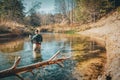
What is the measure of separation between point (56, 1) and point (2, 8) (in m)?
54.6

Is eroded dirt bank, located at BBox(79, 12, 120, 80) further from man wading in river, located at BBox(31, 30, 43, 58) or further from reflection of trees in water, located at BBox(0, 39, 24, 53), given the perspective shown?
reflection of trees in water, located at BBox(0, 39, 24, 53)

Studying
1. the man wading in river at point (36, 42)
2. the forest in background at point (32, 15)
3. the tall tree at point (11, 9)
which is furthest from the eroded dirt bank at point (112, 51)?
the tall tree at point (11, 9)

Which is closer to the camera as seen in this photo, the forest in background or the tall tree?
the forest in background

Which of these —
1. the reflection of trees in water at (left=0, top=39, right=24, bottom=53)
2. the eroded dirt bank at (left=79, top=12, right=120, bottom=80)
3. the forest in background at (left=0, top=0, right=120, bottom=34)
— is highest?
the forest in background at (left=0, top=0, right=120, bottom=34)

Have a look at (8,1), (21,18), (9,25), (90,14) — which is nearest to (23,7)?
(21,18)

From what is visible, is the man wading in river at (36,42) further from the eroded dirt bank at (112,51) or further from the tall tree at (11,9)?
the tall tree at (11,9)

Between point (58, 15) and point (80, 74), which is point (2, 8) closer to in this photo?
point (58, 15)

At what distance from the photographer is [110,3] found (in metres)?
50.8

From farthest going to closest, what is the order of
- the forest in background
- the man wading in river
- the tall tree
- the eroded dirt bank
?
the tall tree → the forest in background → the man wading in river → the eroded dirt bank

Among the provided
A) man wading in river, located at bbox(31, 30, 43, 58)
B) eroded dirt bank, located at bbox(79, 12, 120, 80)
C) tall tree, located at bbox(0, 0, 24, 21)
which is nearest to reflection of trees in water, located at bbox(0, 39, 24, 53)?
man wading in river, located at bbox(31, 30, 43, 58)

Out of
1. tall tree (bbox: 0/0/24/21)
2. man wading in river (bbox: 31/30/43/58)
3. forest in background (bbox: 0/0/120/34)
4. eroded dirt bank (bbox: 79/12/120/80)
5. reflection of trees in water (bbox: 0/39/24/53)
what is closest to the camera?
eroded dirt bank (bbox: 79/12/120/80)

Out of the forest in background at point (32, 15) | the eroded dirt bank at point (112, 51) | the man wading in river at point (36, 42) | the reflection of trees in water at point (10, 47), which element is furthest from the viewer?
the forest in background at point (32, 15)

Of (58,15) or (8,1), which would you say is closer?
(8,1)

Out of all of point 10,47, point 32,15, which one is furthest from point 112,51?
point 32,15
